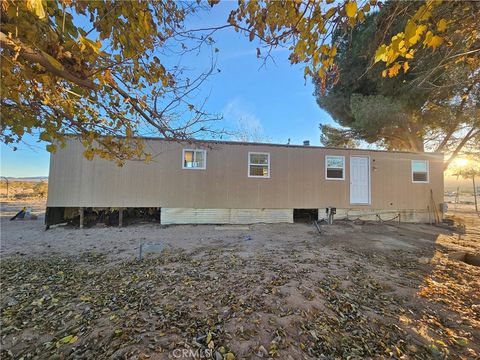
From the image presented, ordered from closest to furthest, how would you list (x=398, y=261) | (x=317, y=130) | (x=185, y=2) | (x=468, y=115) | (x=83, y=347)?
(x=83, y=347)
(x=185, y=2)
(x=398, y=261)
(x=468, y=115)
(x=317, y=130)

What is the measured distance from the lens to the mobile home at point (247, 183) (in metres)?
7.50

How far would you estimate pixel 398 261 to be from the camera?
14.8 ft

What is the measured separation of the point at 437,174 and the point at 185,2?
11.4m

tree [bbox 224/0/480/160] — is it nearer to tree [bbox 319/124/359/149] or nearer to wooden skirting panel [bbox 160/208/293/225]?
tree [bbox 319/124/359/149]

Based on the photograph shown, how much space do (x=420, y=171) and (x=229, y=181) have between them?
7882mm

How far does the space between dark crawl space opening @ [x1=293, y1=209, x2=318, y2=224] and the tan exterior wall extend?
75 centimetres

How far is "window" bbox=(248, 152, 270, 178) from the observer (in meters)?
8.38

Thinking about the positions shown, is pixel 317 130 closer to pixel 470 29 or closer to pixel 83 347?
pixel 470 29

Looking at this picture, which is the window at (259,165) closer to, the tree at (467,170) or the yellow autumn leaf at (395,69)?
the yellow autumn leaf at (395,69)

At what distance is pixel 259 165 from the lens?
8.44 m

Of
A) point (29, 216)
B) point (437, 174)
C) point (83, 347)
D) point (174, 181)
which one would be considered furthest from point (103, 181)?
point (437, 174)

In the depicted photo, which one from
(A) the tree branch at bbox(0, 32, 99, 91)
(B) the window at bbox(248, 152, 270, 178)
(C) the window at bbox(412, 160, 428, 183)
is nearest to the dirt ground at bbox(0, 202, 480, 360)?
(A) the tree branch at bbox(0, 32, 99, 91)

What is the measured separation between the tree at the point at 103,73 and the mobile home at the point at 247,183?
482 cm

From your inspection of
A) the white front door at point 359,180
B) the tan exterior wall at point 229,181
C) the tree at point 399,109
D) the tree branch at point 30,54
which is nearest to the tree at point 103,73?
the tree branch at point 30,54
